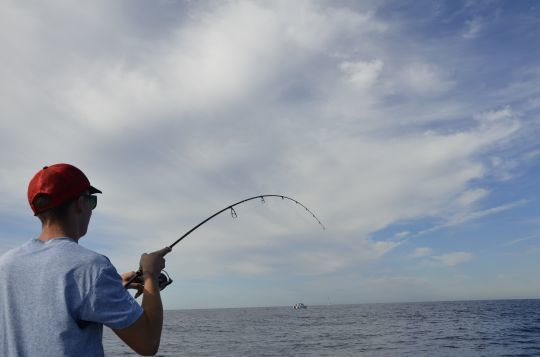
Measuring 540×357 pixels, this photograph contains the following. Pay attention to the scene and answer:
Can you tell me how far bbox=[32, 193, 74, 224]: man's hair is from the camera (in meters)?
2.23

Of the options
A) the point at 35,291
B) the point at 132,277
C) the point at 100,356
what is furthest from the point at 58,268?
the point at 132,277

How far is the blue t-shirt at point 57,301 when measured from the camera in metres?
1.99

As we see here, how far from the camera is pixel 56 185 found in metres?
2.25

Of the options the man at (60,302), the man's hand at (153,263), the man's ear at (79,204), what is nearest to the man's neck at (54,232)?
the man at (60,302)

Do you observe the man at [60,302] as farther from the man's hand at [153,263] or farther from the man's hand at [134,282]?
the man's hand at [134,282]

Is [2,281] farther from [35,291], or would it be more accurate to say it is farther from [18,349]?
[18,349]

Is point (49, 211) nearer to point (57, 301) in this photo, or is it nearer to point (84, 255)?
point (84, 255)

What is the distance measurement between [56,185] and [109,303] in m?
0.70

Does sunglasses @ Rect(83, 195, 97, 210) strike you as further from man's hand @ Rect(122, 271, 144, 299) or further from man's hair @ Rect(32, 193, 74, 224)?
man's hand @ Rect(122, 271, 144, 299)

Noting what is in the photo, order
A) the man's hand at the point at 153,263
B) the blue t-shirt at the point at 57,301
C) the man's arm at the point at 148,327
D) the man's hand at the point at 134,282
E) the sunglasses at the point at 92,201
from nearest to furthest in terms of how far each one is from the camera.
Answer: the blue t-shirt at the point at 57,301 → the man's arm at the point at 148,327 → the sunglasses at the point at 92,201 → the man's hand at the point at 153,263 → the man's hand at the point at 134,282

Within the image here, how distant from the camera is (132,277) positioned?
3.24m

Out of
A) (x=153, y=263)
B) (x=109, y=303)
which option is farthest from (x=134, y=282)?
(x=109, y=303)

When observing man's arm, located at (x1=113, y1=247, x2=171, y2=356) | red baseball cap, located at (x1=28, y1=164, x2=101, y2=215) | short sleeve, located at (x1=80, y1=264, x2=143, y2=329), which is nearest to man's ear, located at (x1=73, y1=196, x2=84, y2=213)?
red baseball cap, located at (x1=28, y1=164, x2=101, y2=215)

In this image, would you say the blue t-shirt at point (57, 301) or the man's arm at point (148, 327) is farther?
the man's arm at point (148, 327)
